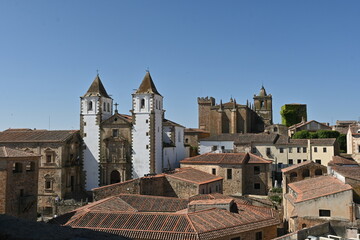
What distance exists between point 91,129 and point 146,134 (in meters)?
7.65

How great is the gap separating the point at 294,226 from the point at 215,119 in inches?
1902

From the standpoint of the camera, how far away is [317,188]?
2491 cm

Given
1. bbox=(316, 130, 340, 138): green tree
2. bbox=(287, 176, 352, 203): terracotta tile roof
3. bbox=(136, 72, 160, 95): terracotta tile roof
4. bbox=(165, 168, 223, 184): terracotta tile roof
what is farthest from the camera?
bbox=(316, 130, 340, 138): green tree

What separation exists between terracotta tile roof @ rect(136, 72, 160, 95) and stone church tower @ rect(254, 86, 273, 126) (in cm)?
4297

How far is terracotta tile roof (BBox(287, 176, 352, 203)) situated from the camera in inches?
888

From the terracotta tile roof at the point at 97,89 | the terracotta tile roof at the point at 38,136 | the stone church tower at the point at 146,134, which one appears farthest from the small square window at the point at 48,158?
the stone church tower at the point at 146,134

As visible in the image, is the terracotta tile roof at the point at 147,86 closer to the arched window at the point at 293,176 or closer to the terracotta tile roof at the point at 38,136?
the terracotta tile roof at the point at 38,136

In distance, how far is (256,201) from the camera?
3138 cm

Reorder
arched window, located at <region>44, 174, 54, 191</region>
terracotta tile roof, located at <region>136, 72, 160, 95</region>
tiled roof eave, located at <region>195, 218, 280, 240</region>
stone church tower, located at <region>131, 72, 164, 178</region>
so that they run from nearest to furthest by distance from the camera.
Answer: tiled roof eave, located at <region>195, 218, 280, 240</region> < arched window, located at <region>44, 174, 54, 191</region> < stone church tower, located at <region>131, 72, 164, 178</region> < terracotta tile roof, located at <region>136, 72, 160, 95</region>

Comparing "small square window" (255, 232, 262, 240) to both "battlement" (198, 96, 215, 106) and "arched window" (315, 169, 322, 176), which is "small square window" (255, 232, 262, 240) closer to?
"arched window" (315, 169, 322, 176)

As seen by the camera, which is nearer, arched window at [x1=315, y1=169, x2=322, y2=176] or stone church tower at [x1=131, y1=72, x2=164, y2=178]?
arched window at [x1=315, y1=169, x2=322, y2=176]

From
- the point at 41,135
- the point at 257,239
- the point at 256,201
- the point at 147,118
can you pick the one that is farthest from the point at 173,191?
the point at 41,135

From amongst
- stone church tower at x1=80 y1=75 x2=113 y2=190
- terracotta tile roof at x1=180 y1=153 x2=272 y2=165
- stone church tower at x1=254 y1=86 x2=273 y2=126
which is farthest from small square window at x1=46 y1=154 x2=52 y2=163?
stone church tower at x1=254 y1=86 x2=273 y2=126

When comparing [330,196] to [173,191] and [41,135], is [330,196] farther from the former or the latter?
[41,135]
